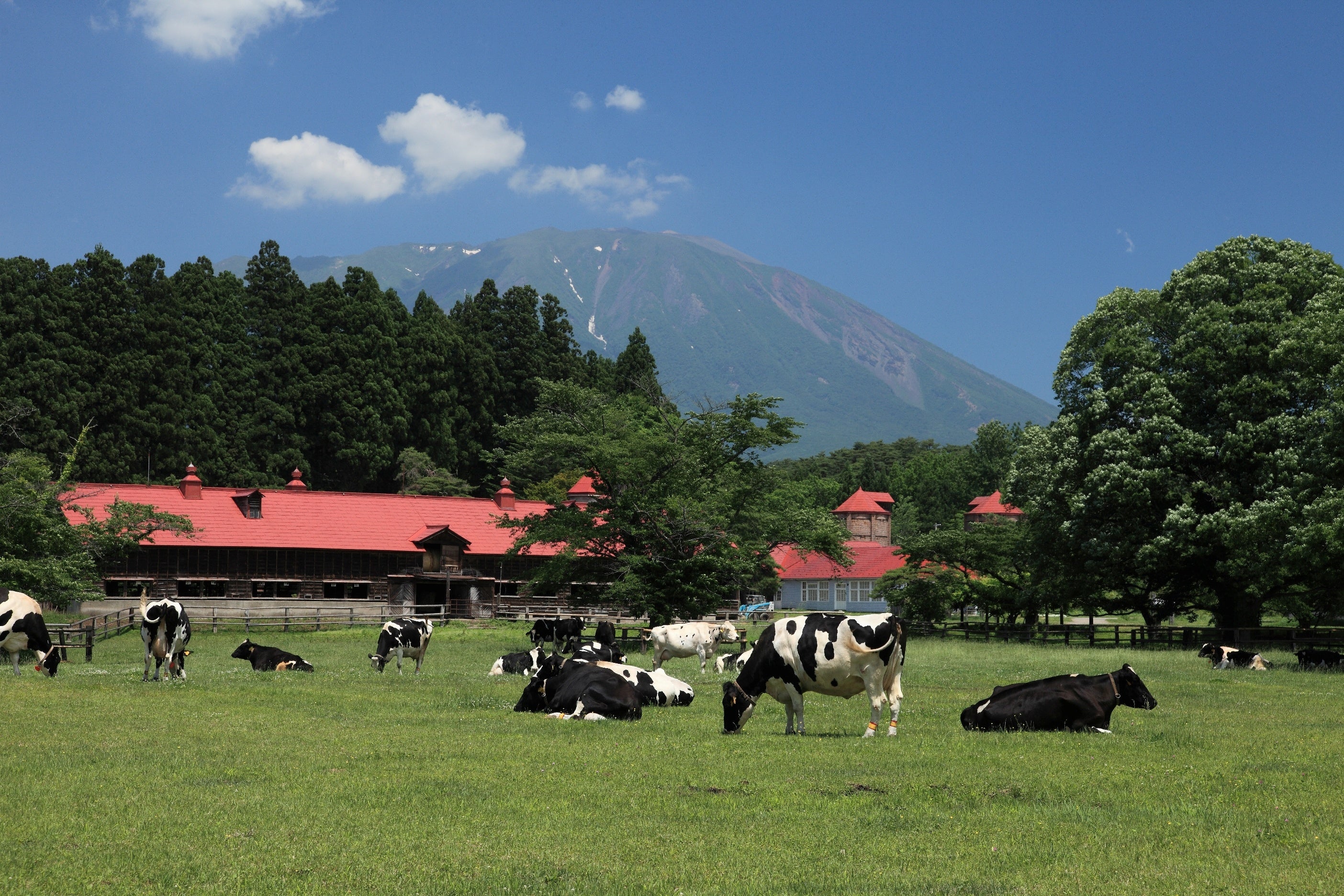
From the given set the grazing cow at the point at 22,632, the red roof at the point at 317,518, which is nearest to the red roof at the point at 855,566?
the red roof at the point at 317,518

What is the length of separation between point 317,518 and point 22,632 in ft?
122

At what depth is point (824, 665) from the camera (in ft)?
47.4

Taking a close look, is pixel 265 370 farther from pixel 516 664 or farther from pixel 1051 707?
pixel 1051 707

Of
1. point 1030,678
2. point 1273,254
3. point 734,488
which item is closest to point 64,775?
point 1030,678

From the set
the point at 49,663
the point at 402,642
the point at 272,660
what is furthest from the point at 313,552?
the point at 49,663

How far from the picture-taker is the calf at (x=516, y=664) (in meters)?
25.9

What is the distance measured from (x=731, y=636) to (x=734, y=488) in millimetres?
13704

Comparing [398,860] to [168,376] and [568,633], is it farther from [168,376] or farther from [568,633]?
[168,376]

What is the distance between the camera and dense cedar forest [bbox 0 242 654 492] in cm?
7081

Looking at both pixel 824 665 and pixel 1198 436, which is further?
pixel 1198 436

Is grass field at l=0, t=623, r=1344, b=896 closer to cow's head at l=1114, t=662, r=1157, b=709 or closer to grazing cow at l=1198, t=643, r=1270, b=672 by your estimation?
cow's head at l=1114, t=662, r=1157, b=709

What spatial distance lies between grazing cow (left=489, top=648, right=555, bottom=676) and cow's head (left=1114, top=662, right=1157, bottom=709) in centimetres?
1291

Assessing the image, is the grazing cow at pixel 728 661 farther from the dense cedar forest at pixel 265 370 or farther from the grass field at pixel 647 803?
the dense cedar forest at pixel 265 370

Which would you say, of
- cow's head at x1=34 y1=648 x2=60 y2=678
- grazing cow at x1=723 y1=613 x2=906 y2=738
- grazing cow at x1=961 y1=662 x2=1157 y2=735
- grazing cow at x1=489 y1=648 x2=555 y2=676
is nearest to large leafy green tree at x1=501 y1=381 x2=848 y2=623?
grazing cow at x1=489 y1=648 x2=555 y2=676
